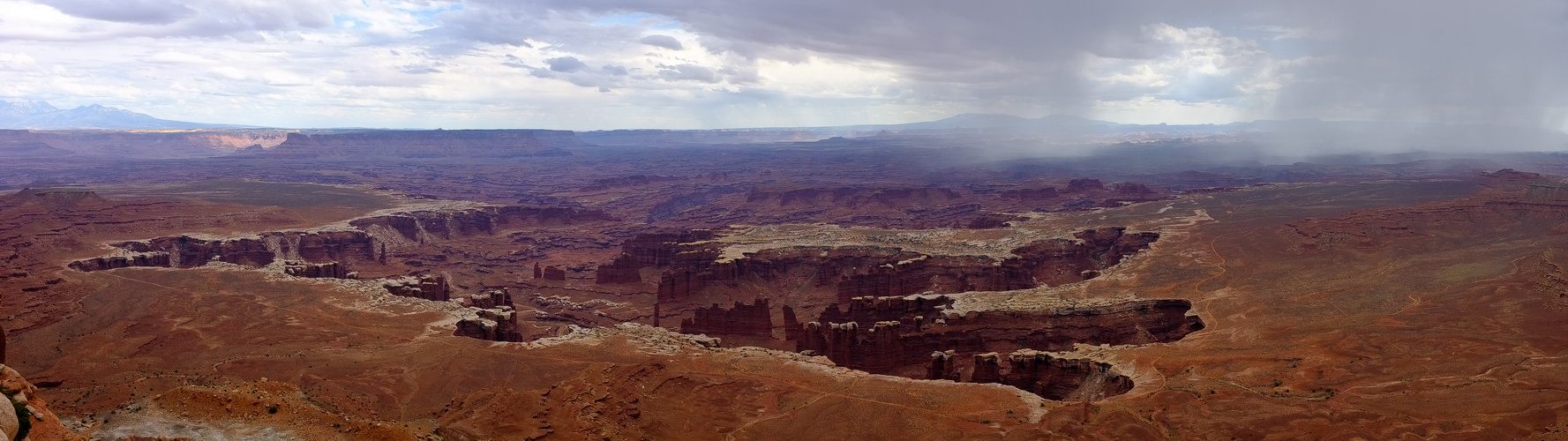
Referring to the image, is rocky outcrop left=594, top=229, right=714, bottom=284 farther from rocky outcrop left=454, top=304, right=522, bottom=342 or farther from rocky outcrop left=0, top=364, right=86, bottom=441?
rocky outcrop left=0, top=364, right=86, bottom=441

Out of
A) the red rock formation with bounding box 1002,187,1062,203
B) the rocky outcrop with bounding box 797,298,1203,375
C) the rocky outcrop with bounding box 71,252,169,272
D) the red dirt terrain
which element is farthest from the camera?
the red rock formation with bounding box 1002,187,1062,203

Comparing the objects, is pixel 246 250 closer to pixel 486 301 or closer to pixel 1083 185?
pixel 486 301

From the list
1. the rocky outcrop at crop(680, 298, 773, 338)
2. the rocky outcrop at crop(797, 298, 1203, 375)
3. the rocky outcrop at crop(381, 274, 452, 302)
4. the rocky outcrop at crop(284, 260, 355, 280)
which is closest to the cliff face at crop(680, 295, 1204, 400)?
the rocky outcrop at crop(797, 298, 1203, 375)

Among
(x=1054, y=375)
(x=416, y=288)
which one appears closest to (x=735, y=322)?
(x=416, y=288)

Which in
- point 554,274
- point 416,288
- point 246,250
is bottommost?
point 554,274

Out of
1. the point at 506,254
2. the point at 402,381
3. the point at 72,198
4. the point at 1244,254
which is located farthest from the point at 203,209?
the point at 1244,254

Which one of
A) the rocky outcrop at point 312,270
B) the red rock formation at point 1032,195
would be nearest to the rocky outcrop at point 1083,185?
the red rock formation at point 1032,195
